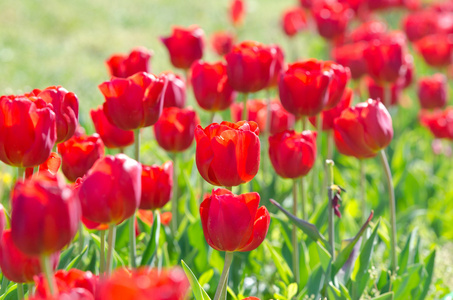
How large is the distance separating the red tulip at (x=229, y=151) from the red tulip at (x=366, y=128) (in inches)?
20.6

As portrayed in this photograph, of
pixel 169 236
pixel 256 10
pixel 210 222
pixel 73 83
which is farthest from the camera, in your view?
pixel 256 10

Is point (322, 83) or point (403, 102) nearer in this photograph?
point (322, 83)

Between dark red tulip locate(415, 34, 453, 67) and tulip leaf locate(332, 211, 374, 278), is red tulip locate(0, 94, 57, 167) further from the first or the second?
dark red tulip locate(415, 34, 453, 67)

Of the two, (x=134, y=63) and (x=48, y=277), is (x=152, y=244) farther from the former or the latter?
(x=48, y=277)

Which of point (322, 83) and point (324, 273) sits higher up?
point (322, 83)

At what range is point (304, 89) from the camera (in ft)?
6.95

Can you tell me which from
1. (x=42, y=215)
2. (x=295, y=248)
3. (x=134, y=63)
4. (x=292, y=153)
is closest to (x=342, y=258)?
(x=295, y=248)

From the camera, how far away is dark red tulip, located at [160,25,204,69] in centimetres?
284

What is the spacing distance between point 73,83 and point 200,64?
139 inches

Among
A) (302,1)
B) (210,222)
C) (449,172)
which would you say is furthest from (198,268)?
(302,1)

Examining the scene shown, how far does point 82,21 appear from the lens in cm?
774

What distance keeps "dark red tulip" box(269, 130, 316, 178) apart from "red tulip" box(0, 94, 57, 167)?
77 centimetres

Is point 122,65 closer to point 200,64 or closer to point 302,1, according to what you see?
point 200,64

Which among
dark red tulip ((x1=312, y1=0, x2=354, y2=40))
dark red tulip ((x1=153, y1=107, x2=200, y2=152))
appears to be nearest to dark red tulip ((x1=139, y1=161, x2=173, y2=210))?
dark red tulip ((x1=153, y1=107, x2=200, y2=152))
